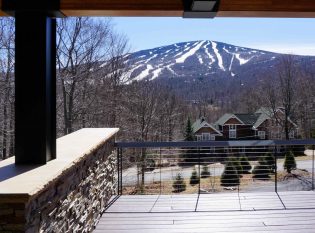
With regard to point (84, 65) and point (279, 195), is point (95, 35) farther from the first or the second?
point (279, 195)

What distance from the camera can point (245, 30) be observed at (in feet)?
185

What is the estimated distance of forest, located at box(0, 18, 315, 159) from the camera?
43.7 feet

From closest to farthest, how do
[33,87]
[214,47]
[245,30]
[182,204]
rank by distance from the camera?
[33,87], [182,204], [245,30], [214,47]

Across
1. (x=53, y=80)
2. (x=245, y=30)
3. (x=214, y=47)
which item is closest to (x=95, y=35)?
(x=53, y=80)

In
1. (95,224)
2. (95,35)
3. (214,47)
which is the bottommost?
(95,224)

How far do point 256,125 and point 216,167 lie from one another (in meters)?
16.7

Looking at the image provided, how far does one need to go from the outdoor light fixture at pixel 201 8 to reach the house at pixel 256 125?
865 inches

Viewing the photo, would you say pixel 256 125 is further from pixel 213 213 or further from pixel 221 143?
pixel 213 213

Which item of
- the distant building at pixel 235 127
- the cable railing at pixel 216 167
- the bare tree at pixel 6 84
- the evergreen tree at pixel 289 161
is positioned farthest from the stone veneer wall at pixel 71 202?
the distant building at pixel 235 127

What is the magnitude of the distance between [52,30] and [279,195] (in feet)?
11.9

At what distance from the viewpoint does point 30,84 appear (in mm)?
2885

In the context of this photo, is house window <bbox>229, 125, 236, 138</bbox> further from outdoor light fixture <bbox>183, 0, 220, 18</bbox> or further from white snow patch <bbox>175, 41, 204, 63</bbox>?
white snow patch <bbox>175, 41, 204, 63</bbox>

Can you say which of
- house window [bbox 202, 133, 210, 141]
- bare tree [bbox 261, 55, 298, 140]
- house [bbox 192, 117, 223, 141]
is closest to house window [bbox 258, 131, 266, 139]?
bare tree [bbox 261, 55, 298, 140]

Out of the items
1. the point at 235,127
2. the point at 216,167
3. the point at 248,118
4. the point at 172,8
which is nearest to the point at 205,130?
the point at 235,127
